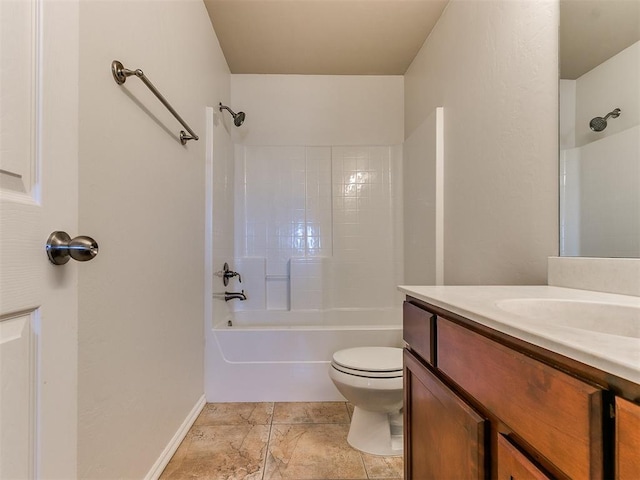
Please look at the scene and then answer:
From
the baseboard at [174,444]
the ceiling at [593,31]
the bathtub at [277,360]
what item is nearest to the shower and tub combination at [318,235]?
the bathtub at [277,360]

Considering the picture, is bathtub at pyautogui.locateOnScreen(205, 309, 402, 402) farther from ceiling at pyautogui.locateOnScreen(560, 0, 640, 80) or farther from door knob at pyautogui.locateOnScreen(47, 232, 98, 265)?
ceiling at pyautogui.locateOnScreen(560, 0, 640, 80)

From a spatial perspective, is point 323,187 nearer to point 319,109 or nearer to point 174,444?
point 319,109

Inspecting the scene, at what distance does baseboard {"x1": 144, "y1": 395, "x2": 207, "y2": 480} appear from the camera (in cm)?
131

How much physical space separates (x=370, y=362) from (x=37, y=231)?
54.4 inches

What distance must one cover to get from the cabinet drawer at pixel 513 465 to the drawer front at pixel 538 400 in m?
0.03

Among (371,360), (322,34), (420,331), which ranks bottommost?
(371,360)

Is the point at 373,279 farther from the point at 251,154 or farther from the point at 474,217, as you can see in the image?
the point at 251,154

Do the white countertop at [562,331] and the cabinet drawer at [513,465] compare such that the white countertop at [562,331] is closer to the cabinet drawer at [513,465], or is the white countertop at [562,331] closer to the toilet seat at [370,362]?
the cabinet drawer at [513,465]

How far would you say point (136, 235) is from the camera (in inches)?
46.1

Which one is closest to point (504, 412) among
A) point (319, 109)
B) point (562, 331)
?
point (562, 331)

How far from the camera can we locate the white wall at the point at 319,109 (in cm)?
279

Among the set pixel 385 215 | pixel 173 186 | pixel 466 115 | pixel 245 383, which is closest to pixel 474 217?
pixel 466 115

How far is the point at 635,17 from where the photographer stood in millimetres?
911

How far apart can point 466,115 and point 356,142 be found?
1.25 m
